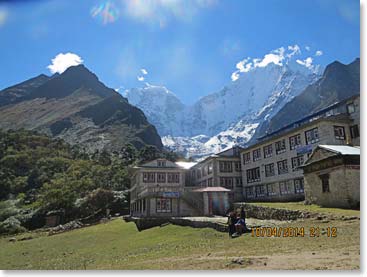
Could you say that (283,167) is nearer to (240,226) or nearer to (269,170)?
(269,170)

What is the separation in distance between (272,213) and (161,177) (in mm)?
20672

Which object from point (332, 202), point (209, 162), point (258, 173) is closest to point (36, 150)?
point (209, 162)

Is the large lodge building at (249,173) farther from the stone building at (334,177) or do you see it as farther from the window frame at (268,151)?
the stone building at (334,177)

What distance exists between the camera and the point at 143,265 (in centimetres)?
786

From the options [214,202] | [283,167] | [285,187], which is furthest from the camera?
[283,167]

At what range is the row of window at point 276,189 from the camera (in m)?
26.5

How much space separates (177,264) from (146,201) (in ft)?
55.6

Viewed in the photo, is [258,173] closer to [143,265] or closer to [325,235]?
[325,235]

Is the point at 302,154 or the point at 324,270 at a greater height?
the point at 302,154

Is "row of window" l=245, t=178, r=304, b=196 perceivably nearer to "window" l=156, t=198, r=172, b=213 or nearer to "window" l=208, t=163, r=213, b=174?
"window" l=208, t=163, r=213, b=174

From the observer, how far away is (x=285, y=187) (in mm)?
27844

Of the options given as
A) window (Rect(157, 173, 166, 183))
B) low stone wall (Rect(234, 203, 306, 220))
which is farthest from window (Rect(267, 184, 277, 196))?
low stone wall (Rect(234, 203, 306, 220))

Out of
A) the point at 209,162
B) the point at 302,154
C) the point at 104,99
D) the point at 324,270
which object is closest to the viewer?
the point at 324,270

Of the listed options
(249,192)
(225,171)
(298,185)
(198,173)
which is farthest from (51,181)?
(298,185)
